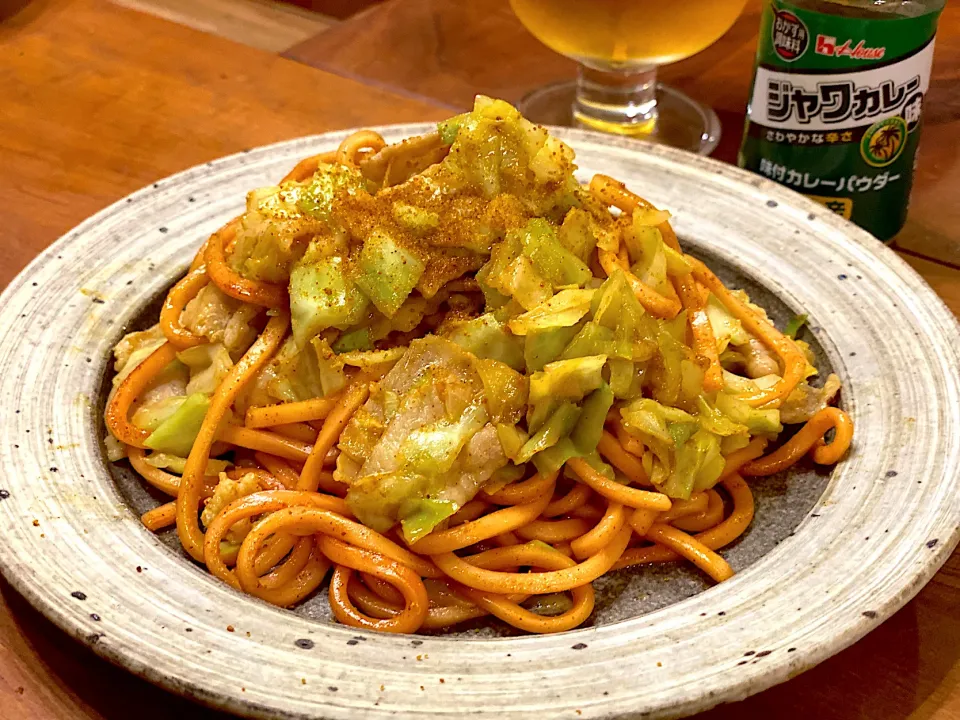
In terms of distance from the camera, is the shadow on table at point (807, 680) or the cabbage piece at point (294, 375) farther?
the cabbage piece at point (294, 375)

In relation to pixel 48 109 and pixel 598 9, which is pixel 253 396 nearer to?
pixel 598 9

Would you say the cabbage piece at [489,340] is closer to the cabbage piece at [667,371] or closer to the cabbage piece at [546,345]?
the cabbage piece at [546,345]

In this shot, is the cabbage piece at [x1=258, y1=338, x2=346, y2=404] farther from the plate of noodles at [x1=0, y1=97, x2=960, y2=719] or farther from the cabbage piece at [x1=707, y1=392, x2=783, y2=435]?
the cabbage piece at [x1=707, y1=392, x2=783, y2=435]

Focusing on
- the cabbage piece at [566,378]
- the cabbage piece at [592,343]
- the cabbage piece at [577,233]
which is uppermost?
the cabbage piece at [577,233]

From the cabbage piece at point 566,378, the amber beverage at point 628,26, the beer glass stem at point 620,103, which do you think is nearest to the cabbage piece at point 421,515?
the cabbage piece at point 566,378

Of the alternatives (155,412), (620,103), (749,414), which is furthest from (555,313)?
(620,103)

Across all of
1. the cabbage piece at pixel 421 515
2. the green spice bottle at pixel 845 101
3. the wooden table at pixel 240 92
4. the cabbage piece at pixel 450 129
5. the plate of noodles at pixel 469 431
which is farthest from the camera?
the wooden table at pixel 240 92

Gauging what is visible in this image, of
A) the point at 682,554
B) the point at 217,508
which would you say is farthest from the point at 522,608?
the point at 217,508

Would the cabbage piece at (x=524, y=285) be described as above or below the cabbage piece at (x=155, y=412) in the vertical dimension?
above

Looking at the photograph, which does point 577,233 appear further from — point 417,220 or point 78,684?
point 78,684
